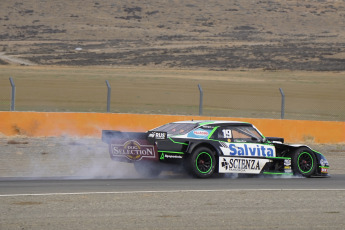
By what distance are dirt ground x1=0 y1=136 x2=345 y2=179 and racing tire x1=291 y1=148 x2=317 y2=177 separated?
1892mm

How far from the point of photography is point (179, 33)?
264 ft

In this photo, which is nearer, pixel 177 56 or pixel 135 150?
pixel 135 150

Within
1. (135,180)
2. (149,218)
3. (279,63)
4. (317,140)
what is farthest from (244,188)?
(279,63)

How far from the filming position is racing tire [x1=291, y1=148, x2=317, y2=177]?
551 inches

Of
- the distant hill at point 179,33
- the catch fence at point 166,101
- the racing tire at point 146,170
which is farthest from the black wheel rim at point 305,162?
the distant hill at point 179,33

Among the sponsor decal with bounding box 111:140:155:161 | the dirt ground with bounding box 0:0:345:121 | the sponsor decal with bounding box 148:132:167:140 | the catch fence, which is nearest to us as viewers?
the sponsor decal with bounding box 111:140:155:161

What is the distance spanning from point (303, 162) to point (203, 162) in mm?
2105

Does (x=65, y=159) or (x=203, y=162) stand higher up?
(x=203, y=162)

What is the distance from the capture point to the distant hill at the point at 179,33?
5334 centimetres

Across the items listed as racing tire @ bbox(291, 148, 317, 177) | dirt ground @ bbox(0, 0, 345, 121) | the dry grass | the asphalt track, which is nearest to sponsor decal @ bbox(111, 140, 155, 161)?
the asphalt track

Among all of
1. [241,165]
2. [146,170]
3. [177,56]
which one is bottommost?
[146,170]

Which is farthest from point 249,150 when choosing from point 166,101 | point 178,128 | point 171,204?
point 166,101

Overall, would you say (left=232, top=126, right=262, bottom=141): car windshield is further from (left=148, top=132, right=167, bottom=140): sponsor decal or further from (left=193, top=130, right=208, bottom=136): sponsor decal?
(left=148, top=132, right=167, bottom=140): sponsor decal

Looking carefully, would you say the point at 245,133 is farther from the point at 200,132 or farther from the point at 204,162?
the point at 204,162
